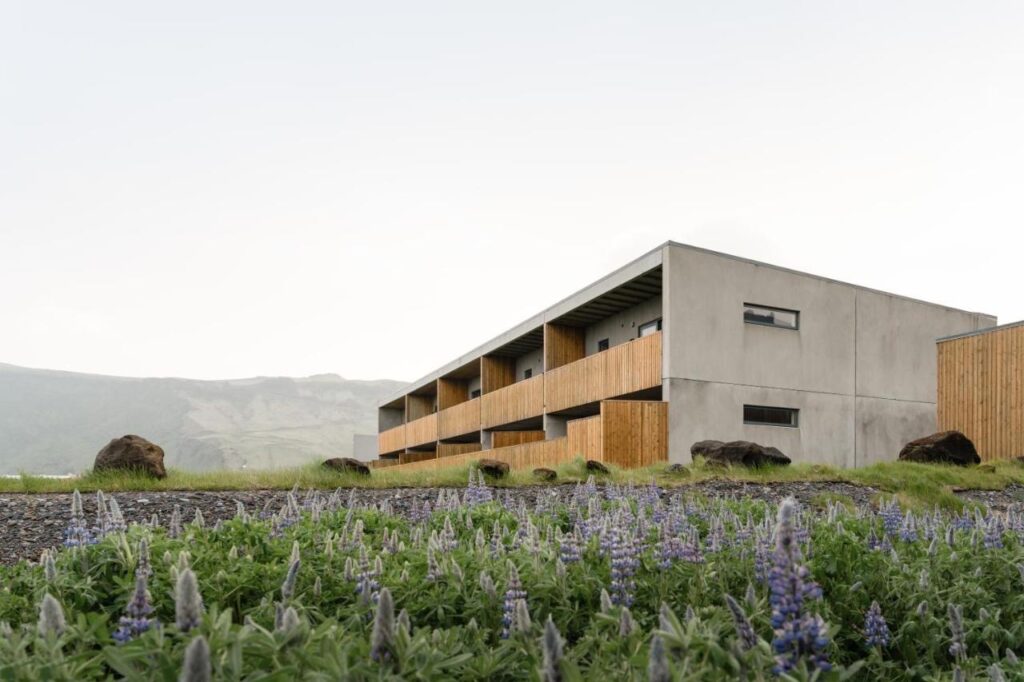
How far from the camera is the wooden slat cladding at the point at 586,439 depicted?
63.5ft

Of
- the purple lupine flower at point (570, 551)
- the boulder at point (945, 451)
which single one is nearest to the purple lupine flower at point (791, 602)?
the purple lupine flower at point (570, 551)

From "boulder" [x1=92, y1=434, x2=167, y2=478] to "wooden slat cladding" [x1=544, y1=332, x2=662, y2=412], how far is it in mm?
13021

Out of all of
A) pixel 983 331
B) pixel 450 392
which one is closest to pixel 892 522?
pixel 983 331

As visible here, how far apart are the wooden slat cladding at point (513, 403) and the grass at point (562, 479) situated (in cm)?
1043

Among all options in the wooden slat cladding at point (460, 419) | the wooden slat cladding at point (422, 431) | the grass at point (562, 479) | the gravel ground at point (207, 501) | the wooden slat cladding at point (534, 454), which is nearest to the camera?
the gravel ground at point (207, 501)

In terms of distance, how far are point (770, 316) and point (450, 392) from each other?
20.7 metres

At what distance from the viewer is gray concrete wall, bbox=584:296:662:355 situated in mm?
23438

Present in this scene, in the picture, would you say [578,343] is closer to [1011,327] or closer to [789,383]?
[789,383]

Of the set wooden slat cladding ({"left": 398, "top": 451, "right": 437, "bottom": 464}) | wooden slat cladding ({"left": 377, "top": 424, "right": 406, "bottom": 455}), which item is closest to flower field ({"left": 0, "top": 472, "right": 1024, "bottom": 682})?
wooden slat cladding ({"left": 398, "top": 451, "right": 437, "bottom": 464})

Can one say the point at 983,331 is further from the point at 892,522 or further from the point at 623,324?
the point at 892,522

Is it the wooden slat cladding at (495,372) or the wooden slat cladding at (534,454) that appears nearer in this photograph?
the wooden slat cladding at (534,454)

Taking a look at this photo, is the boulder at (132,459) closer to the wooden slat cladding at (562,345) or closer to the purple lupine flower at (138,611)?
the purple lupine flower at (138,611)

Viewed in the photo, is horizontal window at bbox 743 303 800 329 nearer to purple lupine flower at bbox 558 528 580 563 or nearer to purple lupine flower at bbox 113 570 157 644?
purple lupine flower at bbox 558 528 580 563

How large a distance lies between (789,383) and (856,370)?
338cm
